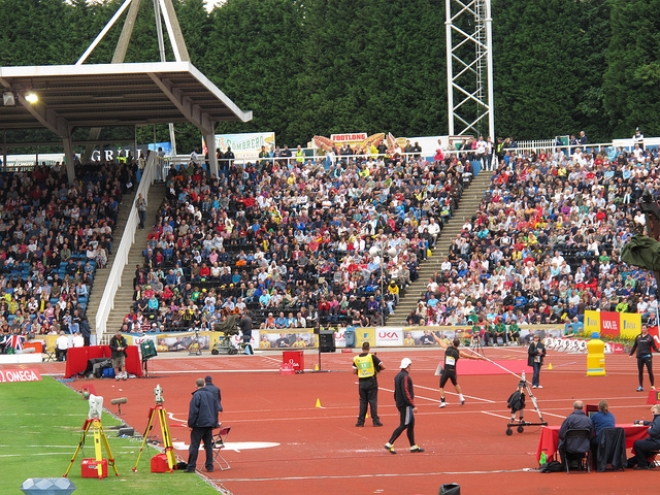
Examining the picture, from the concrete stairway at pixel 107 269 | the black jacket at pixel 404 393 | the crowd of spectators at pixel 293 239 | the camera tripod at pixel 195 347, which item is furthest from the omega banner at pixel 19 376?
the black jacket at pixel 404 393

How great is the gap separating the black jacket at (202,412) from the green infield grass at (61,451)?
31.3 inches

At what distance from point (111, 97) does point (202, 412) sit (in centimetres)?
3725

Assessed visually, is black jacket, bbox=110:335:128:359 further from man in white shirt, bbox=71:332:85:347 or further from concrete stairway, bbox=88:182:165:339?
concrete stairway, bbox=88:182:165:339

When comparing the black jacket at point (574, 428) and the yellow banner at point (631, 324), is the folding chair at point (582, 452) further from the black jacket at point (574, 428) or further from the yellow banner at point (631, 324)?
the yellow banner at point (631, 324)

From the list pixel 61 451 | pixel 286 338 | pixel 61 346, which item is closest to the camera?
pixel 61 451

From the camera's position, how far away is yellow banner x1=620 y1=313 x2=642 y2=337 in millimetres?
42969

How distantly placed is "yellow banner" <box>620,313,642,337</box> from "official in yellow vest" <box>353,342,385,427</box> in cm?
2005

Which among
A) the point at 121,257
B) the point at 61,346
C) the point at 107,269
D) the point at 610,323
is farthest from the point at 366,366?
the point at 107,269

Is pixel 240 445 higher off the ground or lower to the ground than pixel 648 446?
lower

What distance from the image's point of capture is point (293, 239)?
53969 mm

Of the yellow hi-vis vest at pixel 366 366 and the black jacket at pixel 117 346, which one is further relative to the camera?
the black jacket at pixel 117 346

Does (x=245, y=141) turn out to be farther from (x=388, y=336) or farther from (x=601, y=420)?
(x=601, y=420)

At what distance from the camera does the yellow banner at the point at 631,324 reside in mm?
42969

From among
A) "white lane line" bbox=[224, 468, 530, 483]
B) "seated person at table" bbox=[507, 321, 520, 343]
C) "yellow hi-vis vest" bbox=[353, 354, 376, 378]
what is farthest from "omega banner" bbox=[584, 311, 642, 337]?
"white lane line" bbox=[224, 468, 530, 483]
